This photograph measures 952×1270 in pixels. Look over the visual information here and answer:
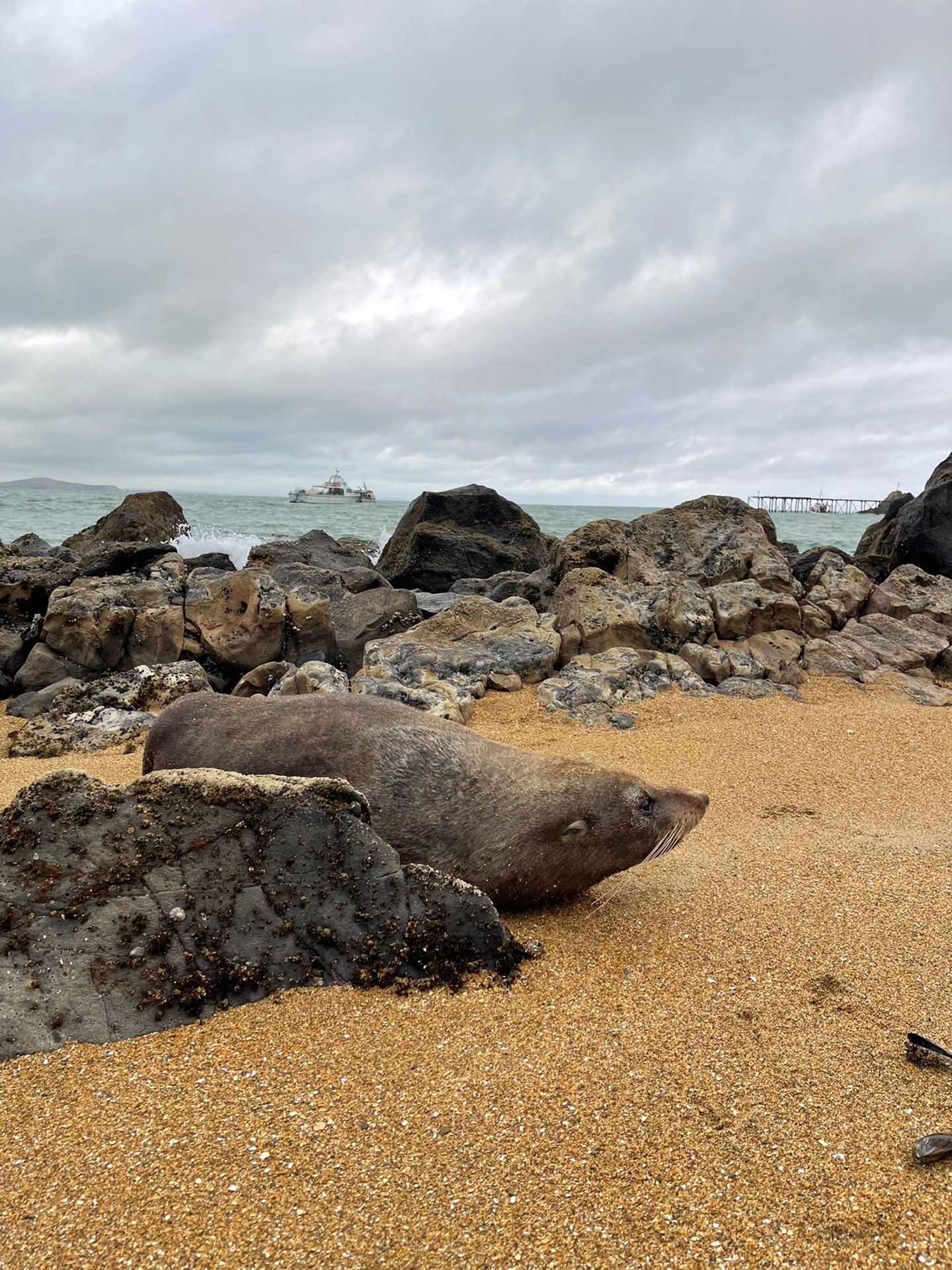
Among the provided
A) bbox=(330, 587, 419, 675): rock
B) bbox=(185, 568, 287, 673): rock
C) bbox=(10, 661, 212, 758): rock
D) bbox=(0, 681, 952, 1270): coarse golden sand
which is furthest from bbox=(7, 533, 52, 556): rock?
bbox=(0, 681, 952, 1270): coarse golden sand

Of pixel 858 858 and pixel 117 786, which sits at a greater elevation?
pixel 117 786

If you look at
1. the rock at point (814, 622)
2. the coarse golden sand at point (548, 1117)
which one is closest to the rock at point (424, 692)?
the coarse golden sand at point (548, 1117)

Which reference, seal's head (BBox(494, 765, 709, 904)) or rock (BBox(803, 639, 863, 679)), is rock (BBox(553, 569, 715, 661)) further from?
seal's head (BBox(494, 765, 709, 904))

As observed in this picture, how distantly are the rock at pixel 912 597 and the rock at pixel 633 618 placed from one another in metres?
3.49

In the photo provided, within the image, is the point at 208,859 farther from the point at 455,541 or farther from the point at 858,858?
the point at 455,541

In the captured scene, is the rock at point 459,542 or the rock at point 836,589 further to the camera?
the rock at point 459,542

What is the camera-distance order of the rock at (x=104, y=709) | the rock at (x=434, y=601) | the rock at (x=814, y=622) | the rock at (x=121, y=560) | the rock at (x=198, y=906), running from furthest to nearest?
the rock at (x=121, y=560) < the rock at (x=434, y=601) < the rock at (x=814, y=622) < the rock at (x=104, y=709) < the rock at (x=198, y=906)

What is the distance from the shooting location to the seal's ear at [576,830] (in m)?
4.51

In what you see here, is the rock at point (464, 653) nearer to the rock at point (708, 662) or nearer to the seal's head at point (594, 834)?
the rock at point (708, 662)

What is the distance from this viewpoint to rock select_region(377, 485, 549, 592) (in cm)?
1888

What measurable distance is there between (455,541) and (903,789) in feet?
44.3

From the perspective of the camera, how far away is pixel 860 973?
3688mm

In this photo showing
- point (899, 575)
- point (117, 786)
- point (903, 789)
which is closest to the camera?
point (117, 786)

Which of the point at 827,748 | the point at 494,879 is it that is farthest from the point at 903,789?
the point at 494,879
